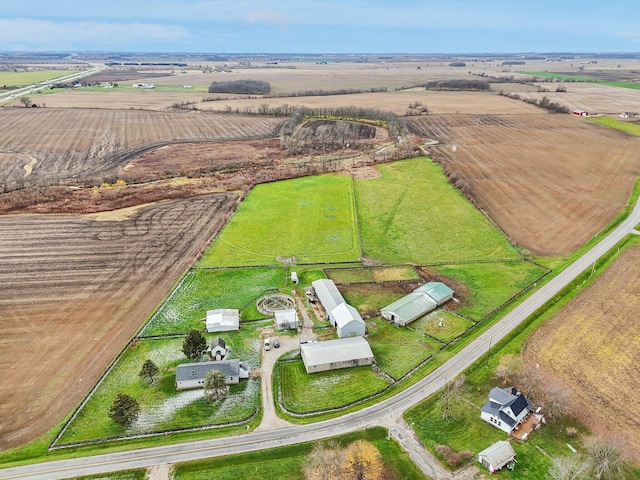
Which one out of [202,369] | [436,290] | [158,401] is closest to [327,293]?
[436,290]

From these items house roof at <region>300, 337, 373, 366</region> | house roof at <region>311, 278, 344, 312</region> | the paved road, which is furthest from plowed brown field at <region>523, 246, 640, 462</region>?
house roof at <region>311, 278, 344, 312</region>

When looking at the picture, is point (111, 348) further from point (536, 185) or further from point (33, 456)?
point (536, 185)

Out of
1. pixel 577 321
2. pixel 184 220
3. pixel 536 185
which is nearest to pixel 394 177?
pixel 536 185

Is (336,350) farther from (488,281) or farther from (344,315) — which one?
(488,281)

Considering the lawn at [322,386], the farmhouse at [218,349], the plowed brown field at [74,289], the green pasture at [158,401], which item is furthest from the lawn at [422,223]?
the green pasture at [158,401]

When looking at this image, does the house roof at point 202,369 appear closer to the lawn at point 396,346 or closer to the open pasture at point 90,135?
the lawn at point 396,346

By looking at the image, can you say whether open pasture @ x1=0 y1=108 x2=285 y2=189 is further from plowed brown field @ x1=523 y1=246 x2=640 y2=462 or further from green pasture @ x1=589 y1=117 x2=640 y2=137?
green pasture @ x1=589 y1=117 x2=640 y2=137

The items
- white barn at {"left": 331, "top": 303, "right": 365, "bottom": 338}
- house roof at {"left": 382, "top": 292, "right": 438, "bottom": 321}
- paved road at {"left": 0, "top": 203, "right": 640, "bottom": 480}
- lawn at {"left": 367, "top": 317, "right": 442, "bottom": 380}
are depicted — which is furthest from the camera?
house roof at {"left": 382, "top": 292, "right": 438, "bottom": 321}
